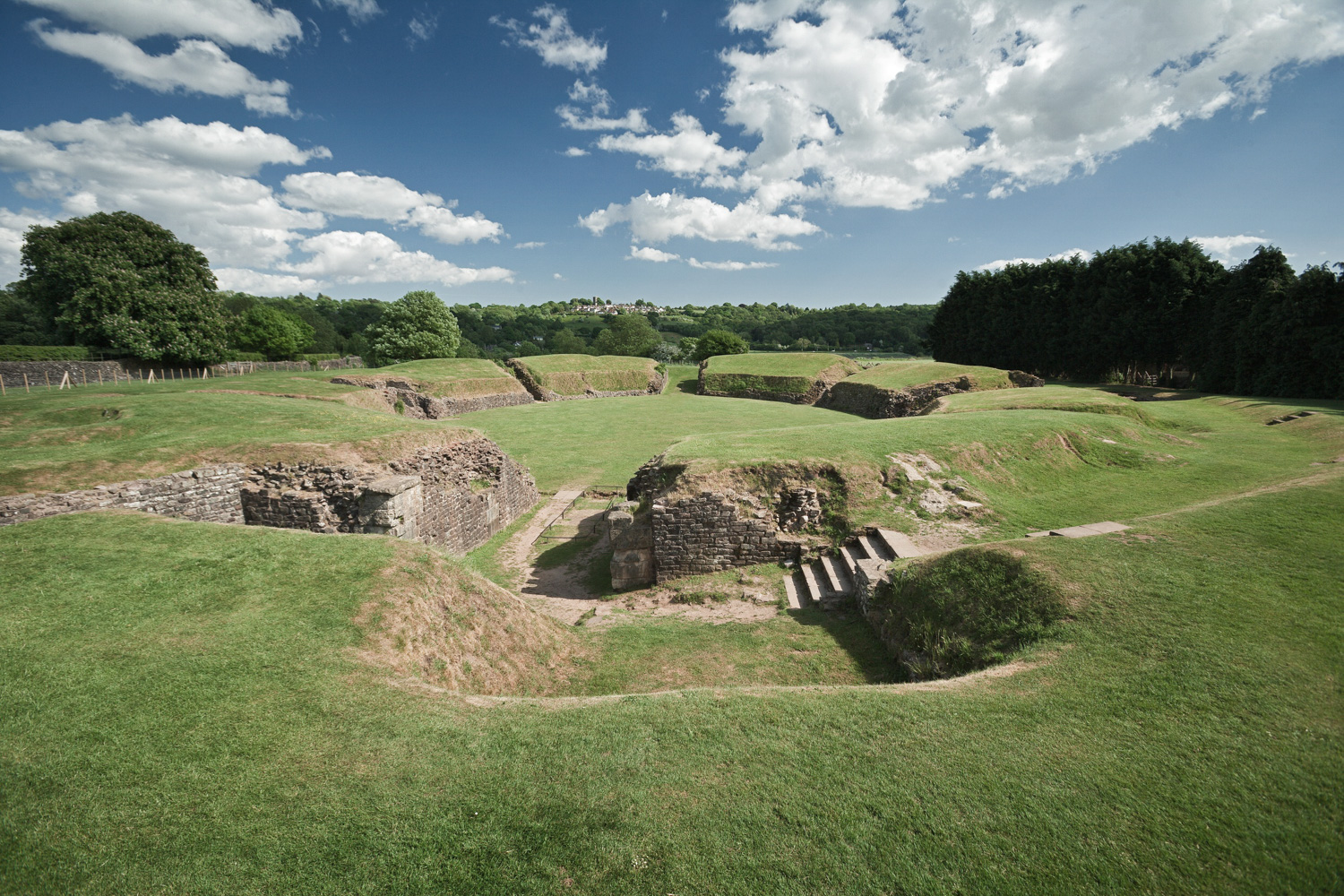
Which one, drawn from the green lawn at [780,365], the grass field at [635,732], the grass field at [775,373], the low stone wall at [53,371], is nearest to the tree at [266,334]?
the low stone wall at [53,371]

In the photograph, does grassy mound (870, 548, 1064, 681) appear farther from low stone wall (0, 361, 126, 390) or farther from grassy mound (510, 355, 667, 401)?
grassy mound (510, 355, 667, 401)

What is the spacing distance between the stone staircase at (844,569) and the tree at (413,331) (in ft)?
178

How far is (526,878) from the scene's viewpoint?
12.1ft

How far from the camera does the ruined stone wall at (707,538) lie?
1249cm

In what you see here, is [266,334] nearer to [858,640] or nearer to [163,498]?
[163,498]

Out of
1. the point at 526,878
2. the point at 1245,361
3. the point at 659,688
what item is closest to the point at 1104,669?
the point at 659,688

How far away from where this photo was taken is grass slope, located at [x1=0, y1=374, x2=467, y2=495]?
457 inches

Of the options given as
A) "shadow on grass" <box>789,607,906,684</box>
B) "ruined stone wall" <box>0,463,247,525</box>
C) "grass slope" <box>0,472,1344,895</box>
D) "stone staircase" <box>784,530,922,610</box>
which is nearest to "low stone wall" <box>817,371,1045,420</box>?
"stone staircase" <box>784,530,922,610</box>

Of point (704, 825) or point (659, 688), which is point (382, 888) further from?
point (659, 688)

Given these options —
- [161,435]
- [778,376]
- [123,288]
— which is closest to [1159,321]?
[778,376]

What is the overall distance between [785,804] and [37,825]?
18.5ft

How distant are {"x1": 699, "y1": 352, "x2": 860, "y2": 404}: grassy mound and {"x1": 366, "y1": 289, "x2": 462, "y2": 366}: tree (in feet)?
94.2

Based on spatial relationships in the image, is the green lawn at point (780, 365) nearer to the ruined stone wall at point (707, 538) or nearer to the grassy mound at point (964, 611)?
the ruined stone wall at point (707, 538)

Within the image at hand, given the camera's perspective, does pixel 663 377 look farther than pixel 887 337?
No
